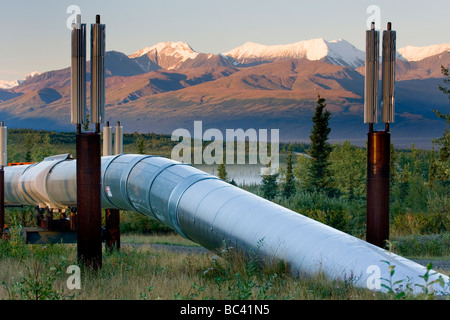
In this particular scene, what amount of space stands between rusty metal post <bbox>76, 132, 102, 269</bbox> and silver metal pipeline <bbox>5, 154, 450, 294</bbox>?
5.47 feet

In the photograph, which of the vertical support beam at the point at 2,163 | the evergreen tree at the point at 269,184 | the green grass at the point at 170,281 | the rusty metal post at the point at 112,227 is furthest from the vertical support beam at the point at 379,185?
the evergreen tree at the point at 269,184

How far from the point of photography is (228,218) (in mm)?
11523

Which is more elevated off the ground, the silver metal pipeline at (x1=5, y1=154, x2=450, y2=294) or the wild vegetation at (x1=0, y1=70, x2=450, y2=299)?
the silver metal pipeline at (x1=5, y1=154, x2=450, y2=294)

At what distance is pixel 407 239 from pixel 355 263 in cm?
1503

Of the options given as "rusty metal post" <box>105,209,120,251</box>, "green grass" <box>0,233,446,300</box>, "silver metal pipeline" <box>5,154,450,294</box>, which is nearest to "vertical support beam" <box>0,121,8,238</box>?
"rusty metal post" <box>105,209,120,251</box>

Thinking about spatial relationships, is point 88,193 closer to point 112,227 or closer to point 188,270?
point 188,270

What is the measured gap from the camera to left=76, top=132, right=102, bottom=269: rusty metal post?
1152 centimetres

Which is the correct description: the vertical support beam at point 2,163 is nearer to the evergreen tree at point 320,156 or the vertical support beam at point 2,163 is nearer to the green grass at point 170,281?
the green grass at point 170,281

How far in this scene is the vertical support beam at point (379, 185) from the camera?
12836 millimetres

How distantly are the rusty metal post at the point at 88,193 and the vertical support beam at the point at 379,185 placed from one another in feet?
18.3

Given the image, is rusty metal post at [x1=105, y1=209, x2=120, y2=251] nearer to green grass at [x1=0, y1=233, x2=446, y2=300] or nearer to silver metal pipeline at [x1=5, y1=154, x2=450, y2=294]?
silver metal pipeline at [x1=5, y1=154, x2=450, y2=294]

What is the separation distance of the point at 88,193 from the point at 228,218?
264cm

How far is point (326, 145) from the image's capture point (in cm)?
5031

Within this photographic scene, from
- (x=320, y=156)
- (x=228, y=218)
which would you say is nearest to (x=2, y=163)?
(x=228, y=218)
